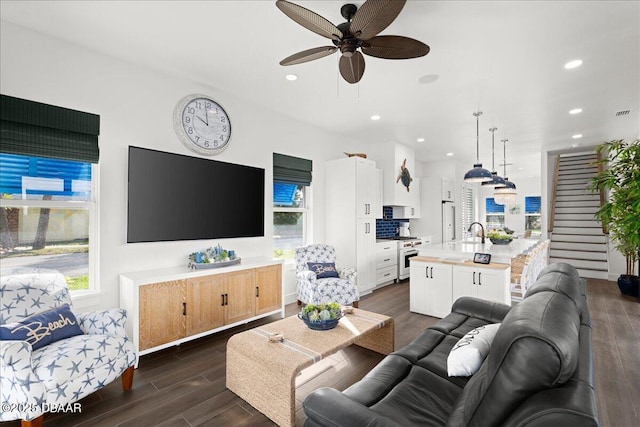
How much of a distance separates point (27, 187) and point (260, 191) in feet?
7.76

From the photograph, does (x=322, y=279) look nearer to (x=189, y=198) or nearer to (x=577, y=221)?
(x=189, y=198)

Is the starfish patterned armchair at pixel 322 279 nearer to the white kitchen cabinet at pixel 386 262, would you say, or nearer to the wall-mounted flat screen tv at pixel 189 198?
the wall-mounted flat screen tv at pixel 189 198

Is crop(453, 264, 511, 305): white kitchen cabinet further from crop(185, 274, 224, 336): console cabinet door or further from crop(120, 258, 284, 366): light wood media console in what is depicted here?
crop(185, 274, 224, 336): console cabinet door

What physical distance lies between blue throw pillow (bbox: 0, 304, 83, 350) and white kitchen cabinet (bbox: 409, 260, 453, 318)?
12.0 feet

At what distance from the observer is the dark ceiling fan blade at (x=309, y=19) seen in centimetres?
180

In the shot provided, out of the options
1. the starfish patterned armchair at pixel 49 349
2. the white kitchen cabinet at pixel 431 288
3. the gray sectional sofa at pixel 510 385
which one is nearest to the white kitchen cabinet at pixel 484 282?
the white kitchen cabinet at pixel 431 288

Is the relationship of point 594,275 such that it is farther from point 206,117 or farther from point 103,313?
point 103,313

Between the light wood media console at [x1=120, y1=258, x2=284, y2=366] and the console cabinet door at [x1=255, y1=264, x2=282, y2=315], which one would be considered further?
the console cabinet door at [x1=255, y1=264, x2=282, y2=315]

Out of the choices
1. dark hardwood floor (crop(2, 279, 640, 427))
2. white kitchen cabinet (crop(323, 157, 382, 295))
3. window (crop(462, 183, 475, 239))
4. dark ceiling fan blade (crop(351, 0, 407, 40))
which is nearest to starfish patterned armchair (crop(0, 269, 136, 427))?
dark hardwood floor (crop(2, 279, 640, 427))

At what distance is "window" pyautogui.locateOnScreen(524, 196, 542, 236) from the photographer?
11352mm

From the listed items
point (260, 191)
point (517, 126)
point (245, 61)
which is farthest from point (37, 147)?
point (517, 126)

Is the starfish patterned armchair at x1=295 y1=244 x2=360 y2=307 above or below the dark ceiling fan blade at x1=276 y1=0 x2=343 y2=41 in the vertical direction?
below

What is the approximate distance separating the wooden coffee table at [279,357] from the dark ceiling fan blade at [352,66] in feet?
6.76

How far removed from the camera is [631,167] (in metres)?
2.13
